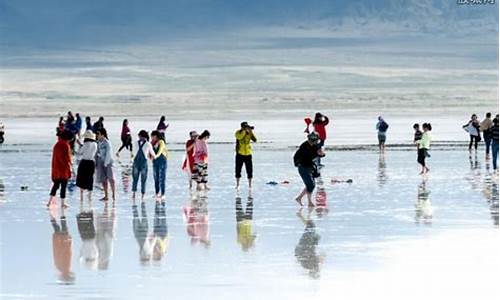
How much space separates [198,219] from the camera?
22.9 metres

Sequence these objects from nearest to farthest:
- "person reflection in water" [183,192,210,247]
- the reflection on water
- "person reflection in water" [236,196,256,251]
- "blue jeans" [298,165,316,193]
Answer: "person reflection in water" [236,196,256,251] < "person reflection in water" [183,192,210,247] < "blue jeans" [298,165,316,193] < the reflection on water

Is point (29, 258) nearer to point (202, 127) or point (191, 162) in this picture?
point (191, 162)

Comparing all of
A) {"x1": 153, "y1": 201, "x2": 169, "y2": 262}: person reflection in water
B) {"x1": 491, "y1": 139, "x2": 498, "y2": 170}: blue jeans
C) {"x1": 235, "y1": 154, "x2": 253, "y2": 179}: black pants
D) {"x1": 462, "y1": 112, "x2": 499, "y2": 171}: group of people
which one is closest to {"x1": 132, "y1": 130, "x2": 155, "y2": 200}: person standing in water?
{"x1": 153, "y1": 201, "x2": 169, "y2": 262}: person reflection in water

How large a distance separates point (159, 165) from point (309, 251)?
851 centimetres

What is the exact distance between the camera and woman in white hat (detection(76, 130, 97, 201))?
25734mm

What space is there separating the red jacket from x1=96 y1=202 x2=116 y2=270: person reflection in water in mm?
835

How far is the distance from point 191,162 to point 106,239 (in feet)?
29.8

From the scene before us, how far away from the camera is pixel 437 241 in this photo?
19.5m

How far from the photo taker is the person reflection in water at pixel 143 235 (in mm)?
18164

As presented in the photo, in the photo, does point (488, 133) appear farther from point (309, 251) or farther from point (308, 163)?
point (309, 251)

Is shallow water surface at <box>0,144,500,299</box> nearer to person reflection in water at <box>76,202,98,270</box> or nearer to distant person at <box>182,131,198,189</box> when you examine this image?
person reflection in water at <box>76,202,98,270</box>

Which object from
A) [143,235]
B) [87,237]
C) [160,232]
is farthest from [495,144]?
[87,237]

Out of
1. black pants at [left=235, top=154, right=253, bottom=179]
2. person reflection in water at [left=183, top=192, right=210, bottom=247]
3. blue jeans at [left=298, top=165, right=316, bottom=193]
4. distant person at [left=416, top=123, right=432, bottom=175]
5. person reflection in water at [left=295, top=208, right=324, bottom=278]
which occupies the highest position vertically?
distant person at [left=416, top=123, right=432, bottom=175]

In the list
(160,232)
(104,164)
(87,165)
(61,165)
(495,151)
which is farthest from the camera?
(495,151)
